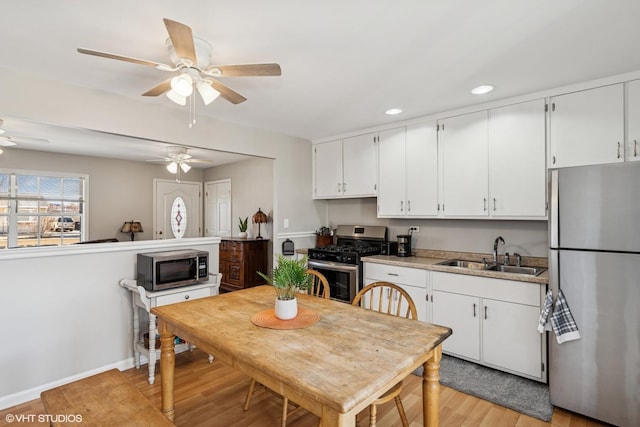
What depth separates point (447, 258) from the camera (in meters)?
3.51

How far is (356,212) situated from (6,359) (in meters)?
3.53

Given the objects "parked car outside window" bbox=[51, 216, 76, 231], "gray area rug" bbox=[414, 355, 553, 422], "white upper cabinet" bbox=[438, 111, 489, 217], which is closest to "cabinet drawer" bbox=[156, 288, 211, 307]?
"gray area rug" bbox=[414, 355, 553, 422]

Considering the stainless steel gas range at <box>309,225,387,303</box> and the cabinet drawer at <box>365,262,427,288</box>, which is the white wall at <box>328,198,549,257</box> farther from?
the cabinet drawer at <box>365,262,427,288</box>

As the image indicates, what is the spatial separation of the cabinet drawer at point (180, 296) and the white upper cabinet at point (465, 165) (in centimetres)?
243

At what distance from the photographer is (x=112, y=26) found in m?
1.76

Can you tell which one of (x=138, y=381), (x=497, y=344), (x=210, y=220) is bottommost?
(x=138, y=381)

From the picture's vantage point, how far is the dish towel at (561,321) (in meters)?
2.11

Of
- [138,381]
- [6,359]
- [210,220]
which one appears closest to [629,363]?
[138,381]

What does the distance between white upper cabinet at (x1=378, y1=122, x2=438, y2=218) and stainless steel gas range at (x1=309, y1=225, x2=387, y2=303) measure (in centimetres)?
43

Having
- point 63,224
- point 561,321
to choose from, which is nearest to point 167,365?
point 561,321

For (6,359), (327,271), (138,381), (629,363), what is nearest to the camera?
(629,363)

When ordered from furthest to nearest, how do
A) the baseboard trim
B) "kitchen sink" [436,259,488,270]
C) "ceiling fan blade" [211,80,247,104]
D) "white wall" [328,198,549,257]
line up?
1. "kitchen sink" [436,259,488,270]
2. "white wall" [328,198,549,257]
3. the baseboard trim
4. "ceiling fan blade" [211,80,247,104]

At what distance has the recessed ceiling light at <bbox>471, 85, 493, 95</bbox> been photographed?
261cm

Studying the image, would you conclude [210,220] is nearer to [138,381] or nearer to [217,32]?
[138,381]
